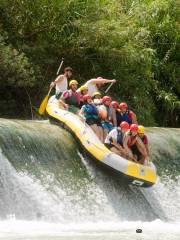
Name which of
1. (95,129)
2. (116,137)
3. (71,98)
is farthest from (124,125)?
(71,98)

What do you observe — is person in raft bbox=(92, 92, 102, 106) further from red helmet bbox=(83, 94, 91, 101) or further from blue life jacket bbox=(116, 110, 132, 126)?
blue life jacket bbox=(116, 110, 132, 126)

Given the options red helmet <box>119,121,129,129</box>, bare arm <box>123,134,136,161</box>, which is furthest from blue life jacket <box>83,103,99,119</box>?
bare arm <box>123,134,136,161</box>

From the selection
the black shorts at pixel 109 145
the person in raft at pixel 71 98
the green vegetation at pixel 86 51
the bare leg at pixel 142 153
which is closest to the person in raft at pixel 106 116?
the black shorts at pixel 109 145

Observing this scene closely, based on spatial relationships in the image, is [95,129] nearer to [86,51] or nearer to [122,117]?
[122,117]

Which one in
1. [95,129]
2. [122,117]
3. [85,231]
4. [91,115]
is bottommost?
[122,117]

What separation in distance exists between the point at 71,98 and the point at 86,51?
613 centimetres

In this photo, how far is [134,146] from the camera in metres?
11.8

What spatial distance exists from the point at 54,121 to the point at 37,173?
2.25 metres

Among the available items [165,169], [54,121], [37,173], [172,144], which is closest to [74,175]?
[37,173]

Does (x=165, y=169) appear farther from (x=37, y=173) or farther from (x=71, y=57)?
(x=71, y=57)

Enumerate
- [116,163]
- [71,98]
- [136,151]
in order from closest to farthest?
[116,163]
[136,151]
[71,98]

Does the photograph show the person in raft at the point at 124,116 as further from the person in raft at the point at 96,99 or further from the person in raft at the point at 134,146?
the person in raft at the point at 134,146

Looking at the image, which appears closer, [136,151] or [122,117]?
[136,151]

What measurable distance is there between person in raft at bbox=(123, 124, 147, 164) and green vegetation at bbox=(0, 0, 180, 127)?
17.4 feet
